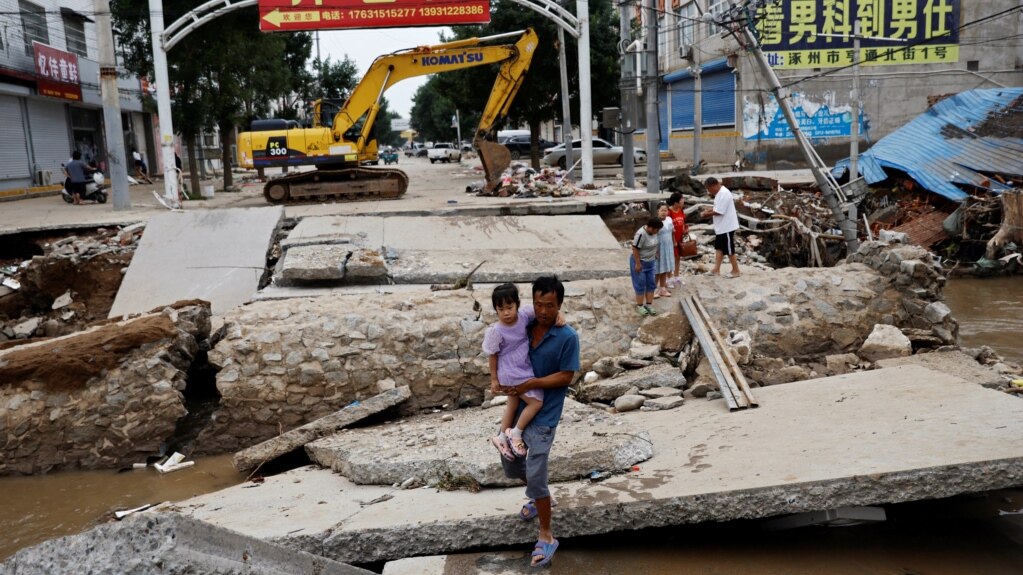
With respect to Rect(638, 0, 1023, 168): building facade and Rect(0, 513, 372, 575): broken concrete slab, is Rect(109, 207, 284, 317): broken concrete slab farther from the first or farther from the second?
Rect(638, 0, 1023, 168): building facade

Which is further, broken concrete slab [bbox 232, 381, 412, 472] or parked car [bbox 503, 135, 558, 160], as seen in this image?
parked car [bbox 503, 135, 558, 160]

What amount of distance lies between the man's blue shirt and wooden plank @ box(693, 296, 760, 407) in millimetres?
2657

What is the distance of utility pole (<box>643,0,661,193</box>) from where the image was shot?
15.4 metres

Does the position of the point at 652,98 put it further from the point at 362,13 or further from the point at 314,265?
the point at 314,265

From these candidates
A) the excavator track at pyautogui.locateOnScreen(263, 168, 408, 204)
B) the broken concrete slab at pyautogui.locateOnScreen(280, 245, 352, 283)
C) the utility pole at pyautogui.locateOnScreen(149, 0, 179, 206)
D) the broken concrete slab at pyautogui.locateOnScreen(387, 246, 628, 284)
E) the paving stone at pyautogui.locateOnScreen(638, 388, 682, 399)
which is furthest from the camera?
the excavator track at pyautogui.locateOnScreen(263, 168, 408, 204)

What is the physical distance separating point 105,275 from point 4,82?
16.0 meters

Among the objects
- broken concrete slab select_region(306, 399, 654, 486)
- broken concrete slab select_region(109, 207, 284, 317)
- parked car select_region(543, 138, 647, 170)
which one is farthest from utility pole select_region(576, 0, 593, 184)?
parked car select_region(543, 138, 647, 170)

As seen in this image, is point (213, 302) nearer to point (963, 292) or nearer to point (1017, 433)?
point (1017, 433)

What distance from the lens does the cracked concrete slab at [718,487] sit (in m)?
4.19

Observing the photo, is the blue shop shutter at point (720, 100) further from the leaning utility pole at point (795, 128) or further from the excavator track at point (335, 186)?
the leaning utility pole at point (795, 128)

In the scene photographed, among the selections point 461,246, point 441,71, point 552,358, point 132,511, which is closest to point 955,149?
point 441,71

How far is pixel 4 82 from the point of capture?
78.6ft

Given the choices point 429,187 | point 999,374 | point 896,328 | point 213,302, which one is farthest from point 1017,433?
point 429,187

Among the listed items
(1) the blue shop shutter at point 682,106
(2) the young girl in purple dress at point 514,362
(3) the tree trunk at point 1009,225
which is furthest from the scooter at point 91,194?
(1) the blue shop shutter at point 682,106
